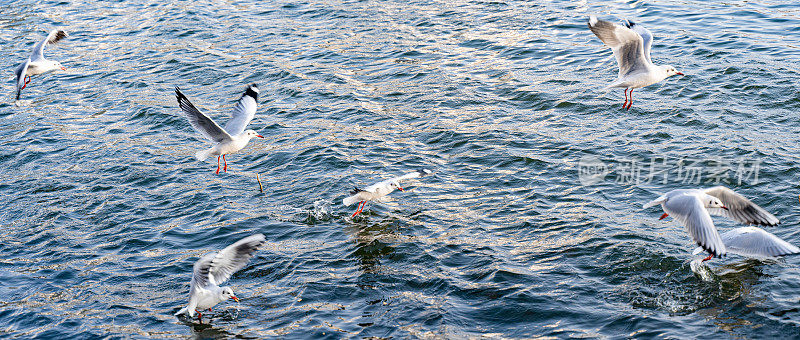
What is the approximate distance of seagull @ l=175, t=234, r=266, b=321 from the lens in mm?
9164

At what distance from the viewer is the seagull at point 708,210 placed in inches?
352

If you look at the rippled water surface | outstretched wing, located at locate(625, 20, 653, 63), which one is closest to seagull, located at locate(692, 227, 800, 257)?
the rippled water surface

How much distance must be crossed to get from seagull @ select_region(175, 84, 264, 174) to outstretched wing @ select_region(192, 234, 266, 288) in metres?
2.13

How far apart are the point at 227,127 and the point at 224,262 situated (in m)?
3.54

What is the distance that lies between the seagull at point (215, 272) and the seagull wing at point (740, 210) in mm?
5654

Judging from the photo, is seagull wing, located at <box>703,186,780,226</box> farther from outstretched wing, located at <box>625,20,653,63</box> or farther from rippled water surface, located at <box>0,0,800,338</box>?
outstretched wing, located at <box>625,20,653,63</box>

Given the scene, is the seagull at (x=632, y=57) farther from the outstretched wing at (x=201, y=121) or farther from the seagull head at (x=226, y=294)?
the seagull head at (x=226, y=294)

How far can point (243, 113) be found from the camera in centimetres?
1274

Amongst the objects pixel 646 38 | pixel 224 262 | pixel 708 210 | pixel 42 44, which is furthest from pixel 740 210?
pixel 42 44

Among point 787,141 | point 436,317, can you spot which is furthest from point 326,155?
point 787,141

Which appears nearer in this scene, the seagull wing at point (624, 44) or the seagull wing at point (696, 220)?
the seagull wing at point (696, 220)

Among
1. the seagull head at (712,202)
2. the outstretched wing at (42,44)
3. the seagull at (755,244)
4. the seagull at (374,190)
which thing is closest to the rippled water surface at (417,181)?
the seagull at (755,244)

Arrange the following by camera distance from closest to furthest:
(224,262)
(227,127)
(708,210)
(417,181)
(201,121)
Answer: (224,262)
(708,210)
(201,121)
(227,127)
(417,181)

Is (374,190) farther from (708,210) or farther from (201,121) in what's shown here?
(708,210)
